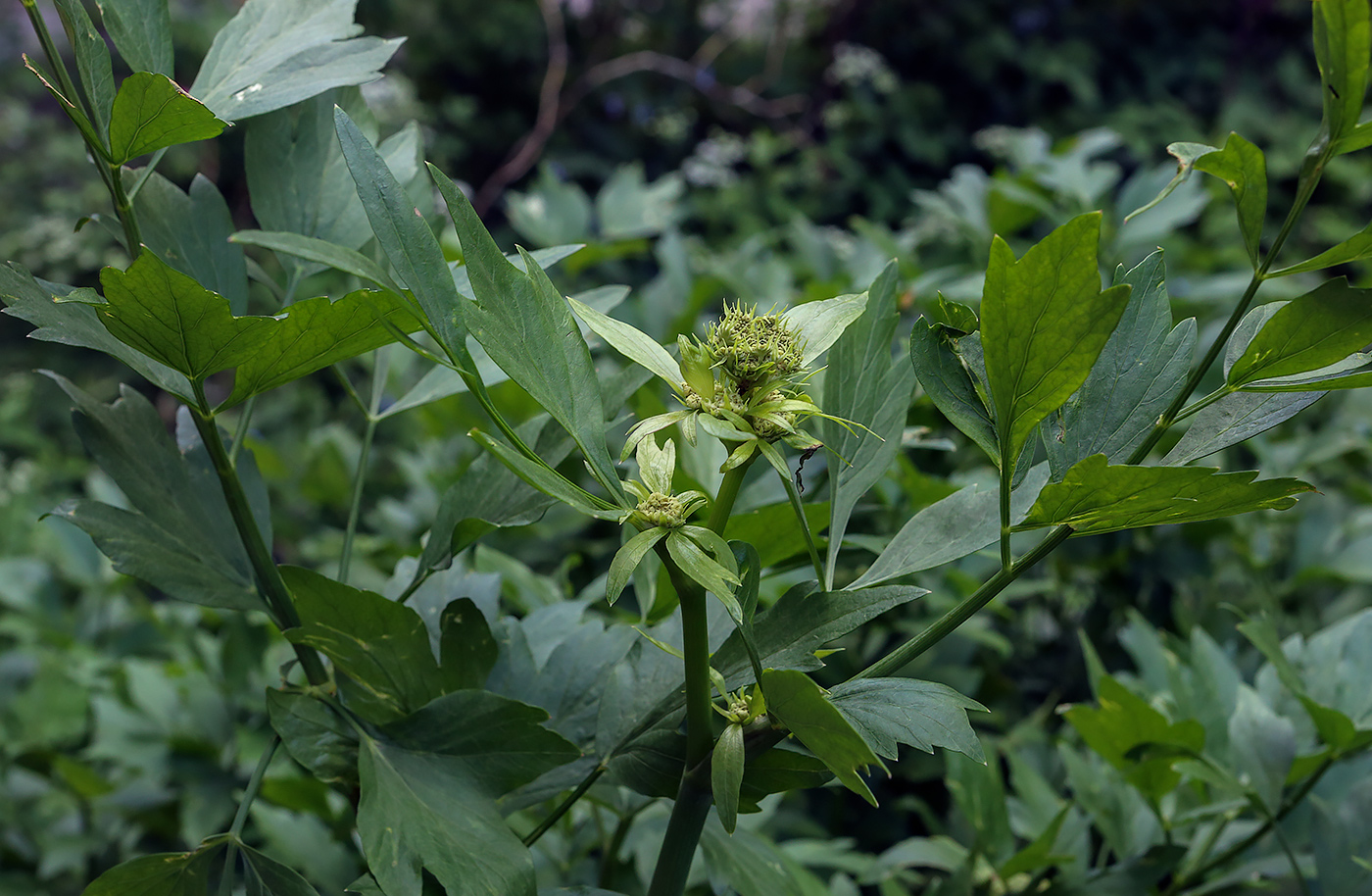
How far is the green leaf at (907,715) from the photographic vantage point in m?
0.32

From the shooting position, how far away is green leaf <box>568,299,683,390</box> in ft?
1.12

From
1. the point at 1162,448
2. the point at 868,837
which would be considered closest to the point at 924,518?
the point at 868,837

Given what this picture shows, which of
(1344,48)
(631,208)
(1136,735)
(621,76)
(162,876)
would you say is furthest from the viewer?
(621,76)

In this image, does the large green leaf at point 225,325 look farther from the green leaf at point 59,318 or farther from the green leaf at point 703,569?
the green leaf at point 703,569

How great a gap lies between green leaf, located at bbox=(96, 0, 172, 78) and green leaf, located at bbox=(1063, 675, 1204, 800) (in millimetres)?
580

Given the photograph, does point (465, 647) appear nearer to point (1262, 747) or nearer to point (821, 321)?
point (821, 321)

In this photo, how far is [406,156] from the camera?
505mm

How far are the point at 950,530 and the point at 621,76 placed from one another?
4158 millimetres

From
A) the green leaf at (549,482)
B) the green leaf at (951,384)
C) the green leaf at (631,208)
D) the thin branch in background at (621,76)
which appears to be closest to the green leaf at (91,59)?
the green leaf at (549,482)

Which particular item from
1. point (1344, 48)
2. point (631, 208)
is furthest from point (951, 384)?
point (631, 208)

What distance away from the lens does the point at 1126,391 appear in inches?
14.5

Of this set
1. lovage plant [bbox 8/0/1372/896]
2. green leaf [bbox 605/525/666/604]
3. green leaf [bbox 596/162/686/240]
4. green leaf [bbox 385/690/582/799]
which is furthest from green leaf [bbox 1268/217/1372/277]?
green leaf [bbox 596/162/686/240]

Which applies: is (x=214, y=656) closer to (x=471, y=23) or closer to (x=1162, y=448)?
(x=1162, y=448)

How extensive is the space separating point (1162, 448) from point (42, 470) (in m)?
2.34
